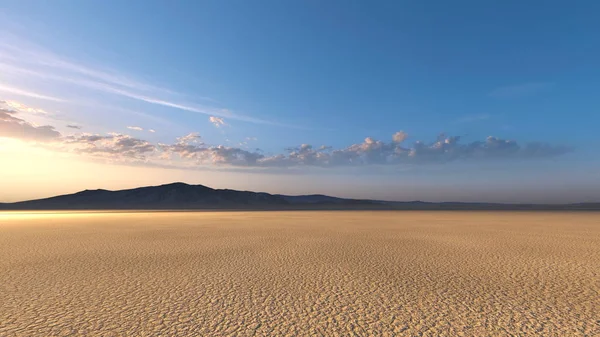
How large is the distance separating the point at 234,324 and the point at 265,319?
1.55 ft

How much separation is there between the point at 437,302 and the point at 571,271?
15.4 feet

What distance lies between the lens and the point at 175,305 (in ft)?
17.7

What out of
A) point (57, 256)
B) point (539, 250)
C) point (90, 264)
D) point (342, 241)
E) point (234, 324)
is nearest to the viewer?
point (234, 324)

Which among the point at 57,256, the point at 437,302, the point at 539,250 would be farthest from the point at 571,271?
the point at 57,256

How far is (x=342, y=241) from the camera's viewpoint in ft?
41.7

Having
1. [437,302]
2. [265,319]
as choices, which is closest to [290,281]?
[265,319]

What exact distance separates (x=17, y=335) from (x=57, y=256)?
6.50m

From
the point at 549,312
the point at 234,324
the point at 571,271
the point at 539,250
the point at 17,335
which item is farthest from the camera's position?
the point at 539,250

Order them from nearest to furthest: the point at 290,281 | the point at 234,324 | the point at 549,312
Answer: the point at 234,324, the point at 549,312, the point at 290,281

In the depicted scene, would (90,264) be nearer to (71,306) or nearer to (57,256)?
(57,256)

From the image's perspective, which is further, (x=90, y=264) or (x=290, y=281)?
(x=90, y=264)

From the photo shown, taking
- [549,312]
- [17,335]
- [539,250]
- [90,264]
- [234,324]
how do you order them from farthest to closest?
1. [539,250]
2. [90,264]
3. [549,312]
4. [234,324]
5. [17,335]

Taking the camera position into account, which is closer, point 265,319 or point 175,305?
point 265,319

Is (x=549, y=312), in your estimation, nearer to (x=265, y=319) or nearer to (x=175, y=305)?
(x=265, y=319)
